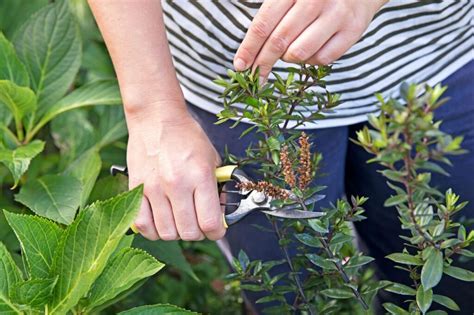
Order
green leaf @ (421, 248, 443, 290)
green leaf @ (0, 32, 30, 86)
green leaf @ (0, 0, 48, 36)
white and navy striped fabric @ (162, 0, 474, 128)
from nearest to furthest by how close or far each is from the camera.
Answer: green leaf @ (421, 248, 443, 290), white and navy striped fabric @ (162, 0, 474, 128), green leaf @ (0, 32, 30, 86), green leaf @ (0, 0, 48, 36)

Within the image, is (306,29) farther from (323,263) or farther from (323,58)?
(323,263)

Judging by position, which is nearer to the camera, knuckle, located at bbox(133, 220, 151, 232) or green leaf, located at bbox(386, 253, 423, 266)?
green leaf, located at bbox(386, 253, 423, 266)

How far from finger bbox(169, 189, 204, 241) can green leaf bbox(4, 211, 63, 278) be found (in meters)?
0.17

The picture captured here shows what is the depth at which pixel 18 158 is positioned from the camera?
4.78 ft

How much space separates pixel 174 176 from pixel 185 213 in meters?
0.05

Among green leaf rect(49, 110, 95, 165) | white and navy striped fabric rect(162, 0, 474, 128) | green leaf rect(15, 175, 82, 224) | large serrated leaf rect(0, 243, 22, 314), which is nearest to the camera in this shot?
large serrated leaf rect(0, 243, 22, 314)

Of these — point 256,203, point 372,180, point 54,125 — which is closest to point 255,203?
point 256,203

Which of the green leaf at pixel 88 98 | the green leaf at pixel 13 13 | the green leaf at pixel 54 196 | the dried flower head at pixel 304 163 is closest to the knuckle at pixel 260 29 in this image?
the dried flower head at pixel 304 163

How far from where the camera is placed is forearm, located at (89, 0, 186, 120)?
1149mm

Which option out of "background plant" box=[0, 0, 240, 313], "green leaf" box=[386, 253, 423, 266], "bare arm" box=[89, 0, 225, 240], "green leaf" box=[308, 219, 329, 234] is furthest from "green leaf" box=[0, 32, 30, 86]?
"green leaf" box=[386, 253, 423, 266]

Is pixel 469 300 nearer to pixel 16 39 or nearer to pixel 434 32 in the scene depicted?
pixel 434 32

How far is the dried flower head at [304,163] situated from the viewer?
3.38 ft

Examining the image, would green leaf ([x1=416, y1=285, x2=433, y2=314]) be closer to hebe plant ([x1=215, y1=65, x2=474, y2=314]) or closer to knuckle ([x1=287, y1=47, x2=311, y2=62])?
hebe plant ([x1=215, y1=65, x2=474, y2=314])

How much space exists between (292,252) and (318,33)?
62cm
